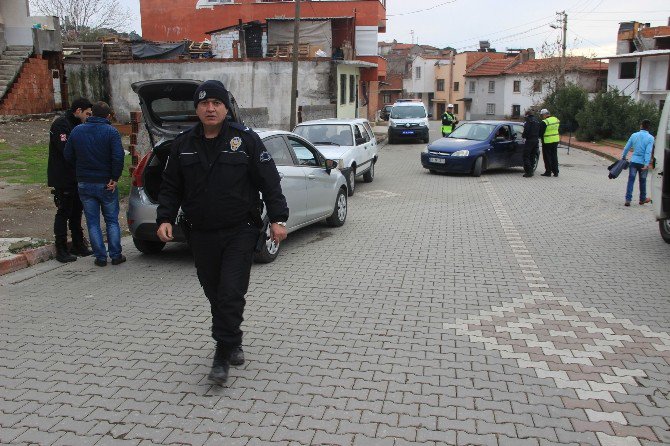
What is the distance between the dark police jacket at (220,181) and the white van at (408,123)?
85.6ft

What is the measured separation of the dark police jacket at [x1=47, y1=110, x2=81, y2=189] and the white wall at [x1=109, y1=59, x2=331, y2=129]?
2114cm

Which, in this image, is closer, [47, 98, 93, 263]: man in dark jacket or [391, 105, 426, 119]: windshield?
[47, 98, 93, 263]: man in dark jacket

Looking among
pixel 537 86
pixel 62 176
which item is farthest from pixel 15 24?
pixel 537 86

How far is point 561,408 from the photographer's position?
389cm

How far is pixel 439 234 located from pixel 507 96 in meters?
61.9

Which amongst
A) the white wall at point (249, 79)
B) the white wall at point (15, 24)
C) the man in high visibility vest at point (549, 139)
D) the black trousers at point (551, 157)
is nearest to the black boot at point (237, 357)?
the man in high visibility vest at point (549, 139)

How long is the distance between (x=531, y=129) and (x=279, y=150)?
35.6ft

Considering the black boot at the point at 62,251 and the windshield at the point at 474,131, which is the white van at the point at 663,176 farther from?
the windshield at the point at 474,131

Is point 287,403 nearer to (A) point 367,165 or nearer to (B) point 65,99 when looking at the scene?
(A) point 367,165

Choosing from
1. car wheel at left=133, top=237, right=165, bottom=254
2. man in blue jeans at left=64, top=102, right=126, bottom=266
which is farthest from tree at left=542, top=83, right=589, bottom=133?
man in blue jeans at left=64, top=102, right=126, bottom=266

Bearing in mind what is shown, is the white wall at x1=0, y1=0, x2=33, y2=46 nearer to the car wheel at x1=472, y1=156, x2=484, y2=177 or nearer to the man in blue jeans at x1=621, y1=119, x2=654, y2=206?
the car wheel at x1=472, y1=156, x2=484, y2=177

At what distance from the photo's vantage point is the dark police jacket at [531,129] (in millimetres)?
17000

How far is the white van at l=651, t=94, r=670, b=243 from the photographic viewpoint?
27.0ft

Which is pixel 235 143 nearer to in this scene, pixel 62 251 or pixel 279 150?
pixel 279 150
